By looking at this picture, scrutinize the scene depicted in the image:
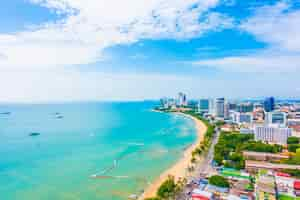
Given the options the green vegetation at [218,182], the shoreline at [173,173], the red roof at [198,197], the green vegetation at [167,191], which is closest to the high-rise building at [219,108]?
the shoreline at [173,173]

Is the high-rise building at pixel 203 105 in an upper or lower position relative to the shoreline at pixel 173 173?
upper

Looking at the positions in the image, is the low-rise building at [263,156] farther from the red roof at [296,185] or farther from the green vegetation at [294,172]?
the red roof at [296,185]

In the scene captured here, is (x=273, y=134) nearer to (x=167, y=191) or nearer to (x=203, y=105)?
(x=167, y=191)

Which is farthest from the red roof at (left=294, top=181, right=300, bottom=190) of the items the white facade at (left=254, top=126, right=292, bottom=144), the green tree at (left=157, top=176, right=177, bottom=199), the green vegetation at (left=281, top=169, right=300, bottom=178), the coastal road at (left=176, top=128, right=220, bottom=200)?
the white facade at (left=254, top=126, right=292, bottom=144)

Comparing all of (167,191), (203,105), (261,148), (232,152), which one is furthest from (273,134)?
(203,105)

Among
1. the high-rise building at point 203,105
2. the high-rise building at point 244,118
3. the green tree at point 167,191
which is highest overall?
the high-rise building at point 203,105

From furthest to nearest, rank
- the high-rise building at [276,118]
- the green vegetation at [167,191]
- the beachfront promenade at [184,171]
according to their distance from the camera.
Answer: the high-rise building at [276,118], the beachfront promenade at [184,171], the green vegetation at [167,191]

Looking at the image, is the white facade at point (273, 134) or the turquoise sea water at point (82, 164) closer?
the turquoise sea water at point (82, 164)
